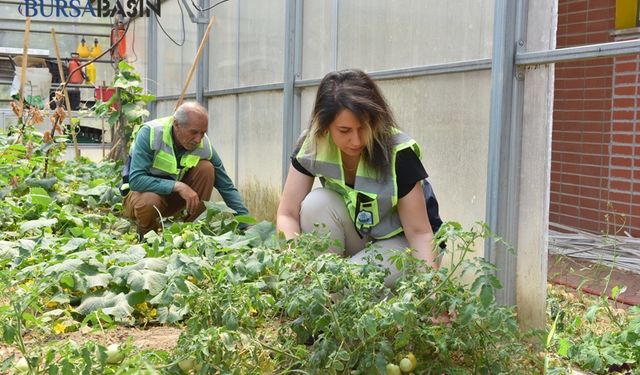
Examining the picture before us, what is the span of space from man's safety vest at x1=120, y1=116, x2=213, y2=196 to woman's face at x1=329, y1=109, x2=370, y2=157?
85.3 inches

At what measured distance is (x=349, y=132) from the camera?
9.96 feet

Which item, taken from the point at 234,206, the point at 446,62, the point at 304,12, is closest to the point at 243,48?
the point at 304,12

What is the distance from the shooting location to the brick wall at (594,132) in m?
5.52

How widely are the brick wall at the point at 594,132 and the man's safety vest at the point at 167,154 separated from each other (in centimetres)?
259

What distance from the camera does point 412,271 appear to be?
249 centimetres

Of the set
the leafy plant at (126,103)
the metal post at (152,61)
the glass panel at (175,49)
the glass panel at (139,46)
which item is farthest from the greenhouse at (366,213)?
the glass panel at (139,46)

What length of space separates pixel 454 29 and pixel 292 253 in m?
1.55

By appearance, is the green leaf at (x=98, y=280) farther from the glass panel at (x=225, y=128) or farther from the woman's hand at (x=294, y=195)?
the glass panel at (x=225, y=128)

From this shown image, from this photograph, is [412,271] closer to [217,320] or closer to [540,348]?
[217,320]

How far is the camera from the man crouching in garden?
4945mm

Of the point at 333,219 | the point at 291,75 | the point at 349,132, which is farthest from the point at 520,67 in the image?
the point at 291,75

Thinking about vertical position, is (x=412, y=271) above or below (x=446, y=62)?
below

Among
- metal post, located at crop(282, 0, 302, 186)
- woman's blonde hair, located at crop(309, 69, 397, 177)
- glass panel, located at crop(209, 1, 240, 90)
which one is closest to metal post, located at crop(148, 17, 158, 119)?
glass panel, located at crop(209, 1, 240, 90)

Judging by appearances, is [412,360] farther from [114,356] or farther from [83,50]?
[83,50]
